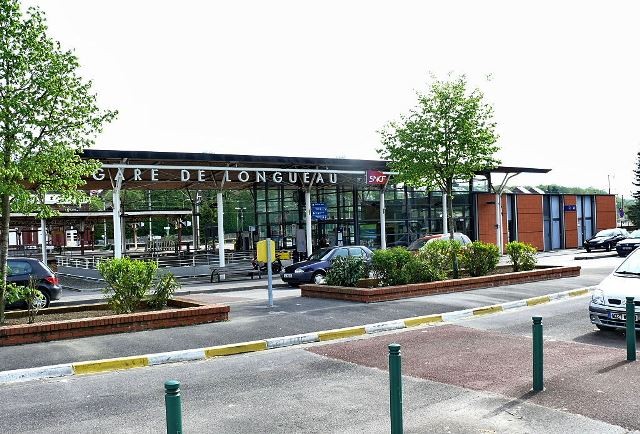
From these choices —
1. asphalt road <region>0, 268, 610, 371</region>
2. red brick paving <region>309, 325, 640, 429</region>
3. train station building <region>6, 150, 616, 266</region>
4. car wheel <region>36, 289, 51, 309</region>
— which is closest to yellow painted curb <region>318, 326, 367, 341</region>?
asphalt road <region>0, 268, 610, 371</region>

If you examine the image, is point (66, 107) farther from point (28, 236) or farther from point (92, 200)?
point (28, 236)

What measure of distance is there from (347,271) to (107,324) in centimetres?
655

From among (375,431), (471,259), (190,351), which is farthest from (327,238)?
(375,431)

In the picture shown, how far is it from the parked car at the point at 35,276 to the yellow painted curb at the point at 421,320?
968 centimetres

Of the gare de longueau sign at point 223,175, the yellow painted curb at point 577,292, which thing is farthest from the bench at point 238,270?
the yellow painted curb at point 577,292

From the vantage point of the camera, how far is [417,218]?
3481 cm

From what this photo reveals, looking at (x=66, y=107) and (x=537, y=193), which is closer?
(x=66, y=107)

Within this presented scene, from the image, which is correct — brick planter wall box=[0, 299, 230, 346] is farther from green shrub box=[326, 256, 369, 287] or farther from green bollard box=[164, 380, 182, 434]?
green bollard box=[164, 380, 182, 434]

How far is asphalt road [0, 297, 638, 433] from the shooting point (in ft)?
19.0

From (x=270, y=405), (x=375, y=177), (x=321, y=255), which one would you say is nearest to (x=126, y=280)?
(x=270, y=405)

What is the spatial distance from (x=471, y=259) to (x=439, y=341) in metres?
7.96

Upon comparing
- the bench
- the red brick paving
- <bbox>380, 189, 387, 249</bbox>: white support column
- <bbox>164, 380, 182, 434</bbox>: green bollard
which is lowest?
the bench

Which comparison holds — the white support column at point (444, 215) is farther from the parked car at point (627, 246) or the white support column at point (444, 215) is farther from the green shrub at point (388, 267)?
the green shrub at point (388, 267)

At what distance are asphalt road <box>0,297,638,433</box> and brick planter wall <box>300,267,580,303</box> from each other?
4593 mm
